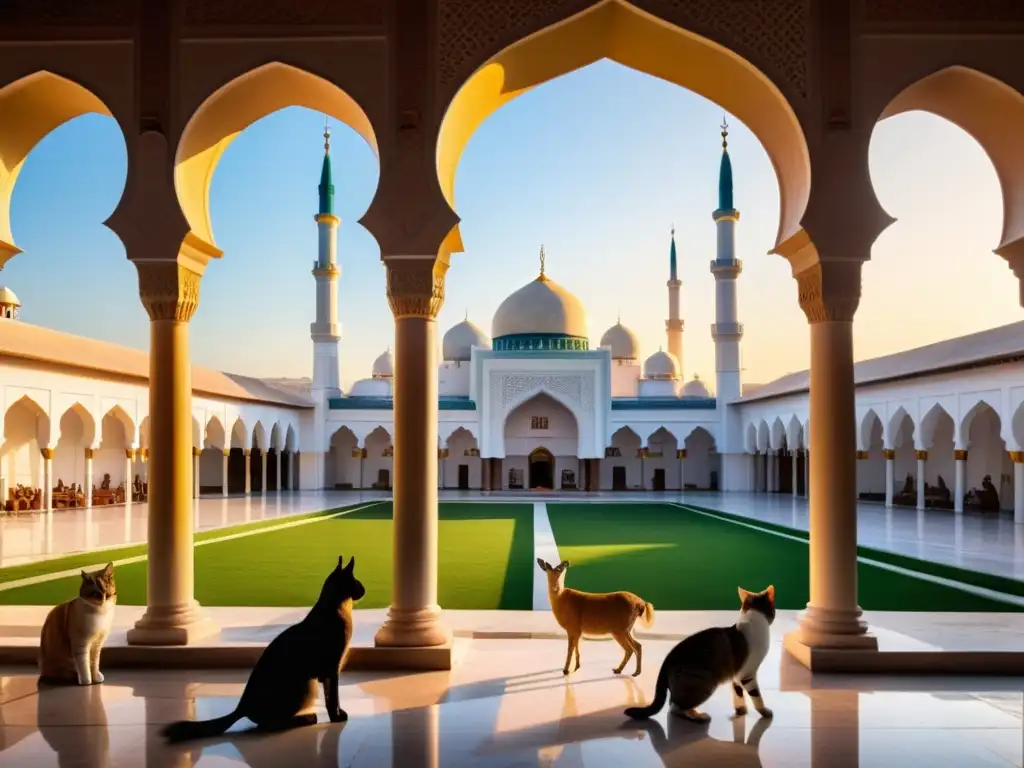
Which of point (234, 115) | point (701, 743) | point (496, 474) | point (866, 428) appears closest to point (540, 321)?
point (496, 474)

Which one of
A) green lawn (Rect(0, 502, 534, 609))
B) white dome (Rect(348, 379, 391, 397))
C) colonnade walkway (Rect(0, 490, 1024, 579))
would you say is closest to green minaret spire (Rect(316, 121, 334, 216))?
white dome (Rect(348, 379, 391, 397))

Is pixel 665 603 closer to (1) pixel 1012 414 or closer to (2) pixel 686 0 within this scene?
(2) pixel 686 0

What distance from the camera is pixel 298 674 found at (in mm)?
3705

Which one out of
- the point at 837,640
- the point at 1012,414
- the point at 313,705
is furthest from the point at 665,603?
the point at 1012,414

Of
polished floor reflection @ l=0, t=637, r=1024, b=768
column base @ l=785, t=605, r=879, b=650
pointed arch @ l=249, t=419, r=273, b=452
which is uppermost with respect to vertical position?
pointed arch @ l=249, t=419, r=273, b=452

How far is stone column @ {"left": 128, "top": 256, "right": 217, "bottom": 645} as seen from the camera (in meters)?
4.93

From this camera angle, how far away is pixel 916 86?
484cm

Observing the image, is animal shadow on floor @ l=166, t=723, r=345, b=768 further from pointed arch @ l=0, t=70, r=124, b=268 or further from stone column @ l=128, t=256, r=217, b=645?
pointed arch @ l=0, t=70, r=124, b=268

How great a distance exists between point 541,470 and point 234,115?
2448 cm

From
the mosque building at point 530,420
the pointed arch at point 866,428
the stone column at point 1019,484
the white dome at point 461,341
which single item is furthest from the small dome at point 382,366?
the stone column at point 1019,484

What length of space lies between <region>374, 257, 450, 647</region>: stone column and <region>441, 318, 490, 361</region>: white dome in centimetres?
2877

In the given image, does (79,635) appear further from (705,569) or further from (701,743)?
(705,569)

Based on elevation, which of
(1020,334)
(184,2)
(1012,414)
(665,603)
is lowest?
(665,603)

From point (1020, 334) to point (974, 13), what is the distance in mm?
13010
